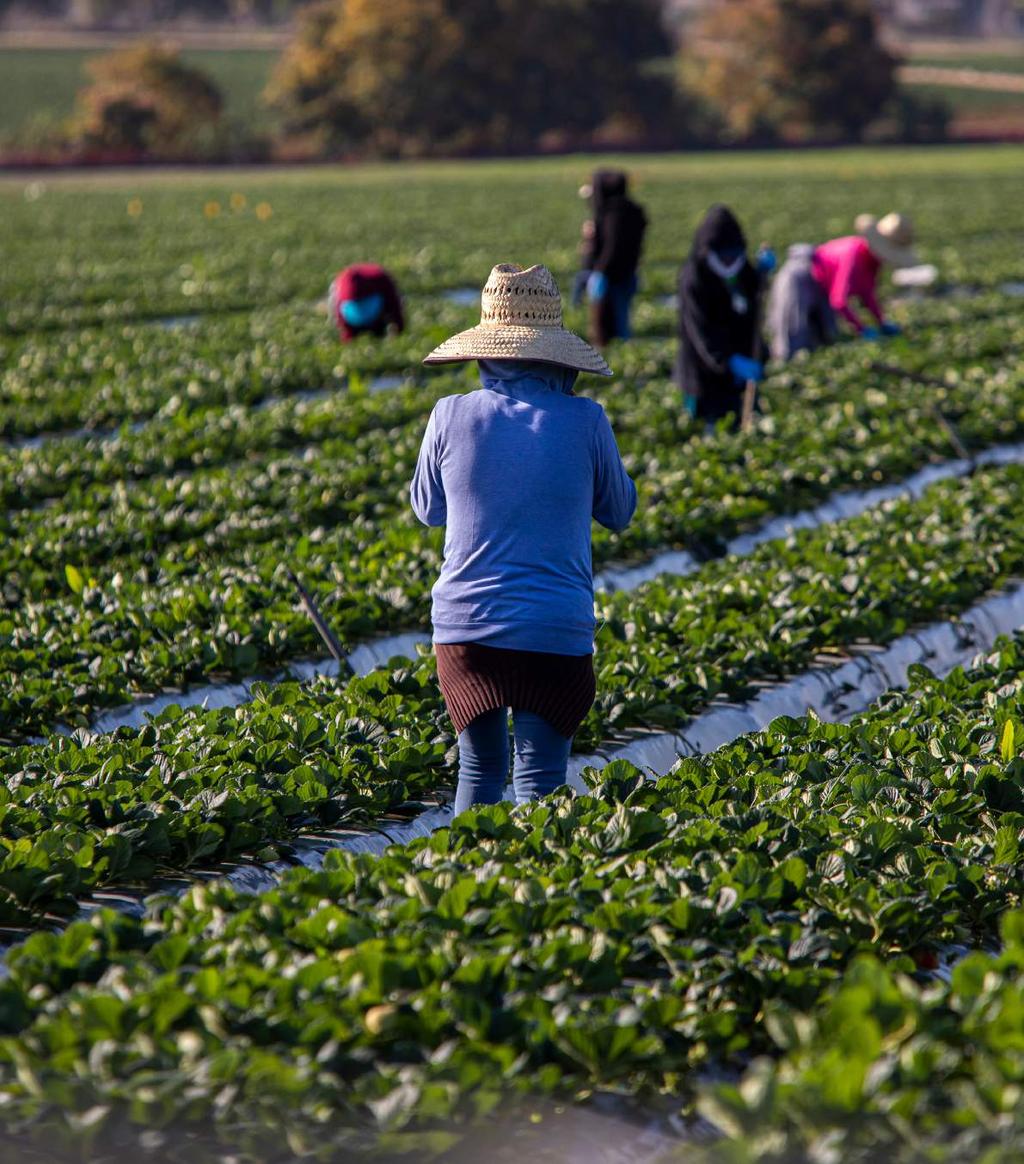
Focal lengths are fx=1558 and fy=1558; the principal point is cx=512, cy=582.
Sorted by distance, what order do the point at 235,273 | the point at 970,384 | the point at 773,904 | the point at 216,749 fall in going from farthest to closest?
the point at 235,273 < the point at 970,384 < the point at 216,749 < the point at 773,904

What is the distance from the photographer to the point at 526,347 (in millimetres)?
4652

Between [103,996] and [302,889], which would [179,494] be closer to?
[302,889]

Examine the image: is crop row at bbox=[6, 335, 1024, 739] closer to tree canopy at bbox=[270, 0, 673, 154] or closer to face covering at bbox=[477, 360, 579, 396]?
face covering at bbox=[477, 360, 579, 396]

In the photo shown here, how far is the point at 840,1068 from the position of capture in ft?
10.3

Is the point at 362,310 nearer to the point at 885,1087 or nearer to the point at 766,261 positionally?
the point at 766,261

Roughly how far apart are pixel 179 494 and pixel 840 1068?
304 inches

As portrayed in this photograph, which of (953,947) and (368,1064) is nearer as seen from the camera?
(368,1064)

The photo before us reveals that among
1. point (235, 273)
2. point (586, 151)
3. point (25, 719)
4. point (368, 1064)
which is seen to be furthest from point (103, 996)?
point (586, 151)

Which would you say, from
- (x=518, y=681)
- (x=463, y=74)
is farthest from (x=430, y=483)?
(x=463, y=74)

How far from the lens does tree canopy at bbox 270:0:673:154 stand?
77.8m

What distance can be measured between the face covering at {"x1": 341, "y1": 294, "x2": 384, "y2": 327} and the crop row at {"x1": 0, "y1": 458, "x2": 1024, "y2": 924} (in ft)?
27.4

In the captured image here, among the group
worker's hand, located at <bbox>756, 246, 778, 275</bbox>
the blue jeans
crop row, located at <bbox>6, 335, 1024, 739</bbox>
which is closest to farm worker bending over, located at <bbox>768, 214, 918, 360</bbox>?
crop row, located at <bbox>6, 335, 1024, 739</bbox>

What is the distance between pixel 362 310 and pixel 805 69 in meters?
73.9

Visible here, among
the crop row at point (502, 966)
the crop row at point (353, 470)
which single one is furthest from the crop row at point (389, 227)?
the crop row at point (502, 966)
